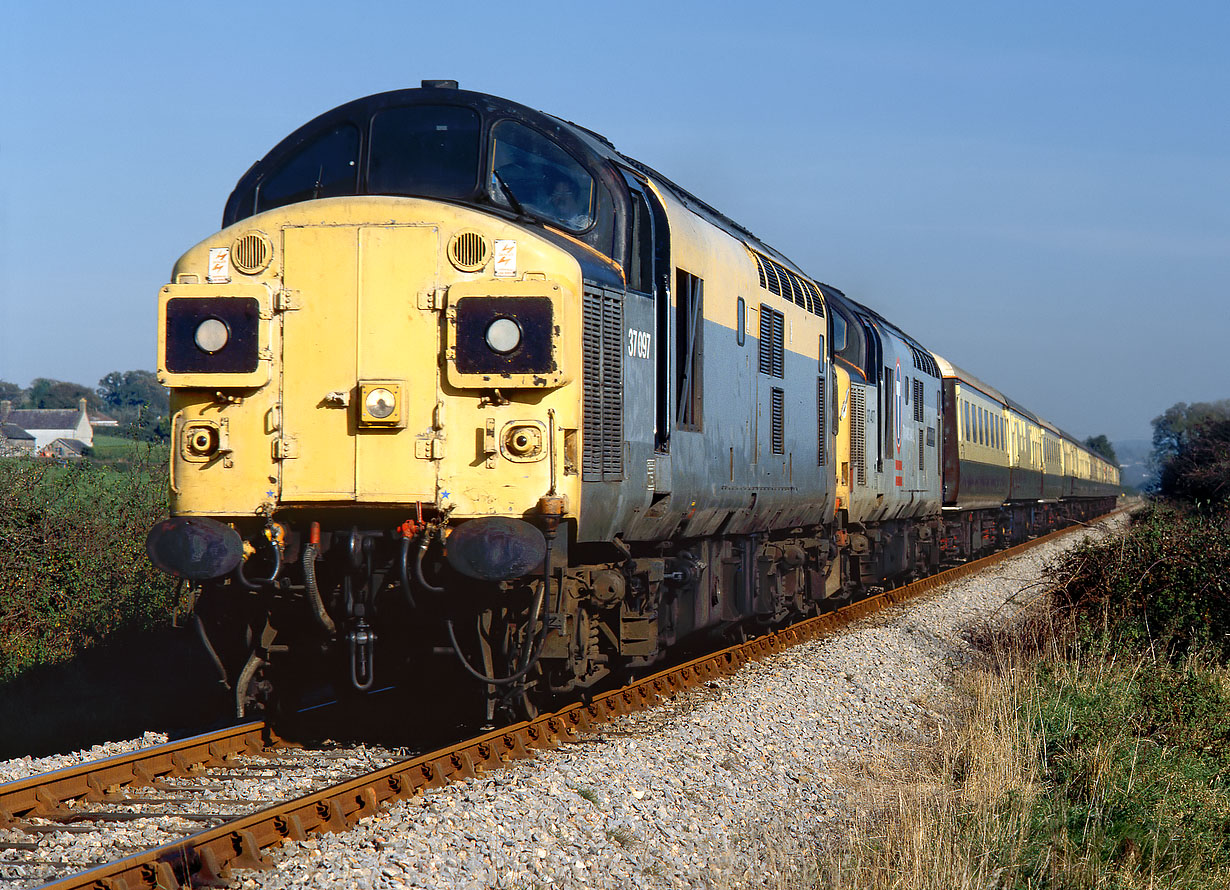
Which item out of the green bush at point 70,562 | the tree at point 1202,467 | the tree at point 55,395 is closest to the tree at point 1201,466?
the tree at point 1202,467

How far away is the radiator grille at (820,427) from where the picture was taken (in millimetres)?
13508

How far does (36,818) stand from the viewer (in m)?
6.10

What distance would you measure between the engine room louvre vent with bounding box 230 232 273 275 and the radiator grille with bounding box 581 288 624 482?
1.88m

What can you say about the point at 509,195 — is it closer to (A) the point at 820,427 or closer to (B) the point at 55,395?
(A) the point at 820,427

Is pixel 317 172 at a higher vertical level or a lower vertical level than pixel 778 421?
higher

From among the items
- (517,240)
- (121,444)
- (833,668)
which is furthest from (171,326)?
(121,444)

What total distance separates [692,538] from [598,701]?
5.59 feet

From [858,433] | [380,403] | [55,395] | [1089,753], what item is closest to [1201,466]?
[858,433]

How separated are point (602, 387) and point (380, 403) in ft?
4.40

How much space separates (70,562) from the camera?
1181 centimetres

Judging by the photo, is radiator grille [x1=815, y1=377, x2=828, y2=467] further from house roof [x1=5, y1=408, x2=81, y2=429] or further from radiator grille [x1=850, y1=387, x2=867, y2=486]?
house roof [x1=5, y1=408, x2=81, y2=429]

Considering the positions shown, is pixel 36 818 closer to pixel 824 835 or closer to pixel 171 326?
pixel 171 326

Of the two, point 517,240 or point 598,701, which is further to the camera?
point 598,701

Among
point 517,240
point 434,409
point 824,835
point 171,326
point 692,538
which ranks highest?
point 517,240
